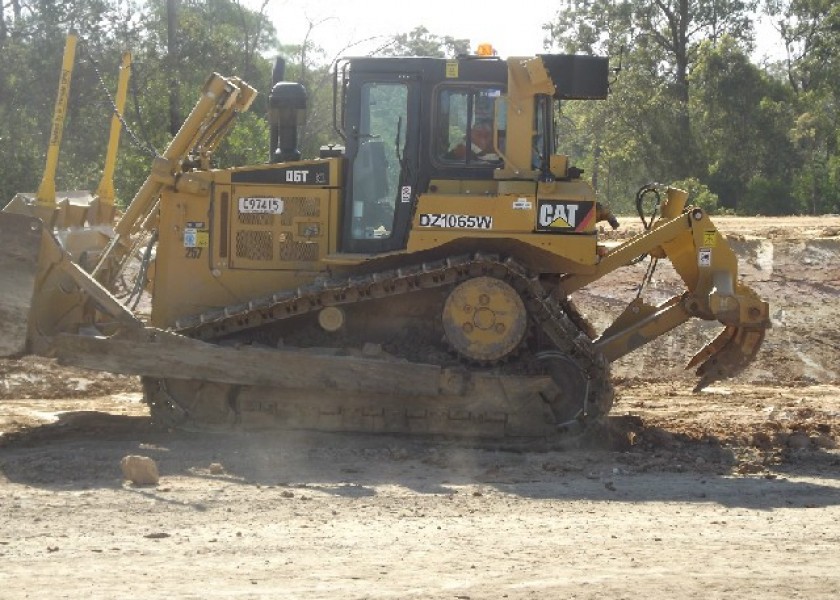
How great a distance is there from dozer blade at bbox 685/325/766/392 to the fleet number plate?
390 centimetres

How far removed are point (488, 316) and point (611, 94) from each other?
90.8 feet

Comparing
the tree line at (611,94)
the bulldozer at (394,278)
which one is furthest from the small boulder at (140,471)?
the tree line at (611,94)

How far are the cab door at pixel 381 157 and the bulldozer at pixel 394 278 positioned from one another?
16 millimetres

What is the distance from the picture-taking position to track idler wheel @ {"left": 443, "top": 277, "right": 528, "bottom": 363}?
12039mm

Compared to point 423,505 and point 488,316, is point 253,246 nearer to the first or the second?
point 488,316

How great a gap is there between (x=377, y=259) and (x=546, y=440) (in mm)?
2007

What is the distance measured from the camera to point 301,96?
525 inches

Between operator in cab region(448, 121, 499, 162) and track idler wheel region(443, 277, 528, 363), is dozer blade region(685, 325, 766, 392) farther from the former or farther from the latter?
operator in cab region(448, 121, 499, 162)

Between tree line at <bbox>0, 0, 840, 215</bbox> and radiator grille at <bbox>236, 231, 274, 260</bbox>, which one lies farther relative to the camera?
tree line at <bbox>0, 0, 840, 215</bbox>

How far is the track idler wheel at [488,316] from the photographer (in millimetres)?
12039

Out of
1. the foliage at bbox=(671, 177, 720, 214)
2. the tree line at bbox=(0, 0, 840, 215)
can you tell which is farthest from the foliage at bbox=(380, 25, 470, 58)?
the foliage at bbox=(671, 177, 720, 214)

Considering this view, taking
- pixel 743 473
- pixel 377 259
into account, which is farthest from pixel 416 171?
pixel 743 473

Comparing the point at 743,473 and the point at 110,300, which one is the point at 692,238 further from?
the point at 110,300

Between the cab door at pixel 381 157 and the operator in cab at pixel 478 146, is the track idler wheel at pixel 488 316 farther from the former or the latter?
the operator in cab at pixel 478 146
